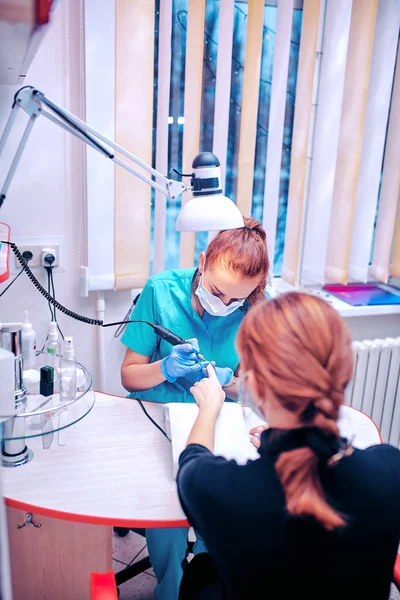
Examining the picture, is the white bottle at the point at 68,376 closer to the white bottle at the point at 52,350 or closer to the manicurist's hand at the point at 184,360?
the white bottle at the point at 52,350

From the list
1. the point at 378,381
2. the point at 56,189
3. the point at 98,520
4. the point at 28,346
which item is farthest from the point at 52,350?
the point at 378,381

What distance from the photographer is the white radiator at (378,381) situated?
213 centimetres

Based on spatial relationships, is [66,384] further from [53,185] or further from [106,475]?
[53,185]

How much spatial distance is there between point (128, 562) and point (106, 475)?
3.01 feet

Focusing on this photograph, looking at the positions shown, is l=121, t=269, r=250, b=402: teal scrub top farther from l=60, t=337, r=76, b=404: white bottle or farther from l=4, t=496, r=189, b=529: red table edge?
l=4, t=496, r=189, b=529: red table edge

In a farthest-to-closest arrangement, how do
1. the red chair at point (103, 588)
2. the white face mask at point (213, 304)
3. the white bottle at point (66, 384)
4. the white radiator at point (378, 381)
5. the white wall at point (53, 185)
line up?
the white radiator at point (378, 381) < the white wall at point (53, 185) < the white face mask at point (213, 304) < the white bottle at point (66, 384) < the red chair at point (103, 588)

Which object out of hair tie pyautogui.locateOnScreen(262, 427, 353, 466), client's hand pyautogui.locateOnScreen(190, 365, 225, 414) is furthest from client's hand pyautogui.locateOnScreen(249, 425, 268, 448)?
hair tie pyautogui.locateOnScreen(262, 427, 353, 466)

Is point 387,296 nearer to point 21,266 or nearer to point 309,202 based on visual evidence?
point 309,202

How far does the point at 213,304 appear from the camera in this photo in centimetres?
148

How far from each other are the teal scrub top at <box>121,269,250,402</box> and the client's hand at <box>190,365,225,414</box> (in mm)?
253

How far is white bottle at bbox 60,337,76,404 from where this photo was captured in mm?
1272

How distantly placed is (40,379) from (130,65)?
106 cm

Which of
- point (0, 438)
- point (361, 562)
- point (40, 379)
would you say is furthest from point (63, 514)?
point (361, 562)

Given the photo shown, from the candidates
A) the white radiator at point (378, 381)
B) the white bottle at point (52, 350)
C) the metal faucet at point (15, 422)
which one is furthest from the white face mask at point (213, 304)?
the white radiator at point (378, 381)
